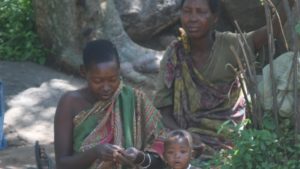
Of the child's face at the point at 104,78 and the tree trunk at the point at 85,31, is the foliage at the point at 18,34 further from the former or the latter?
the child's face at the point at 104,78

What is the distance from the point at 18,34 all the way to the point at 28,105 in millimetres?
1430

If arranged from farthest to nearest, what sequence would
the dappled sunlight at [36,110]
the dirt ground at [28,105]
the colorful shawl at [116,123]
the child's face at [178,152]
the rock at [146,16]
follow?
the rock at [146,16]
the dappled sunlight at [36,110]
the dirt ground at [28,105]
the colorful shawl at [116,123]
the child's face at [178,152]

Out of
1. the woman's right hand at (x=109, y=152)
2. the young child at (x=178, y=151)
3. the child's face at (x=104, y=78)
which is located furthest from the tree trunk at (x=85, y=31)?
the young child at (x=178, y=151)

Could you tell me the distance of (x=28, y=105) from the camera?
7395 millimetres

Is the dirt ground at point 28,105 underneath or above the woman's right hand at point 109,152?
underneath

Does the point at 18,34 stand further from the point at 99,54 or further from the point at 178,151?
the point at 178,151

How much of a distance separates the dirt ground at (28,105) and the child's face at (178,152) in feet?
8.30

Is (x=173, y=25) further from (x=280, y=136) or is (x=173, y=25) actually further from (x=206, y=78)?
(x=280, y=136)

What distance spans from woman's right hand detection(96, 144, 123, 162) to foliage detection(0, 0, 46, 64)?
4704 millimetres

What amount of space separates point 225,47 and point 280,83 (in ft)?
1.98

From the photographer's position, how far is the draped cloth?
447cm

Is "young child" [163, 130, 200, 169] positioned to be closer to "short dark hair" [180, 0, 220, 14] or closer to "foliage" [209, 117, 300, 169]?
"foliage" [209, 117, 300, 169]

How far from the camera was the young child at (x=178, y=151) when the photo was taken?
3666mm

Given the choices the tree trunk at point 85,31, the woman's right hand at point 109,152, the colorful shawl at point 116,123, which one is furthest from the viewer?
the tree trunk at point 85,31
